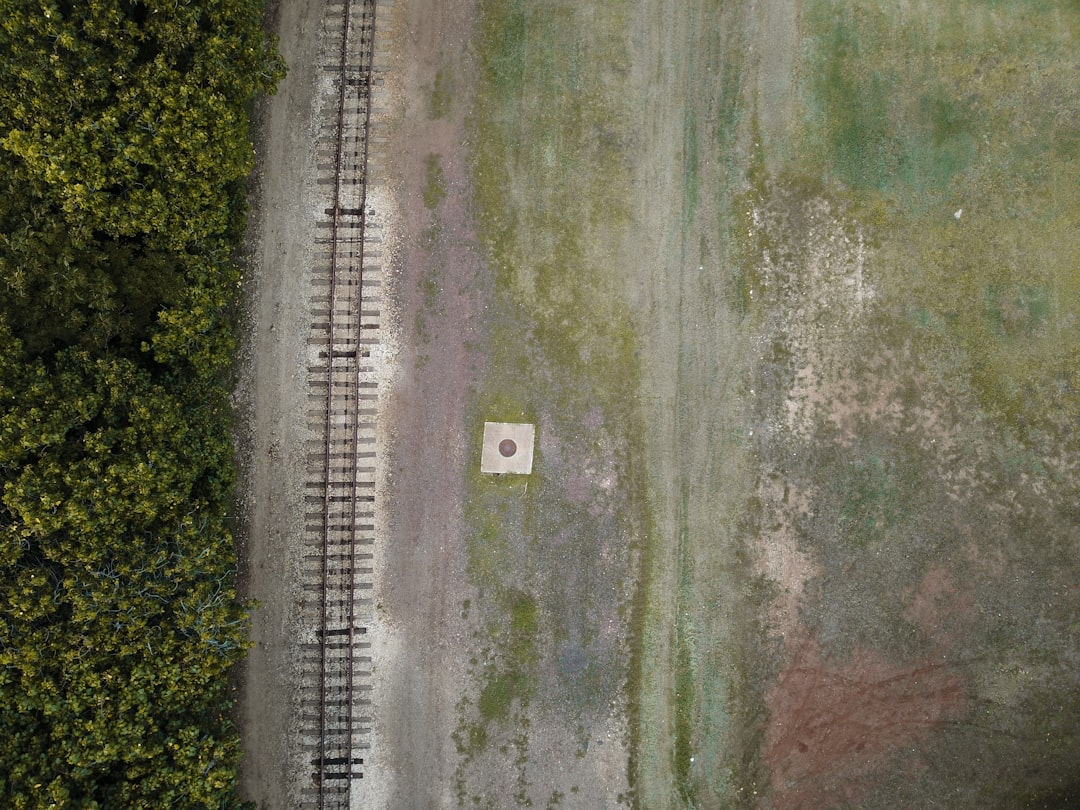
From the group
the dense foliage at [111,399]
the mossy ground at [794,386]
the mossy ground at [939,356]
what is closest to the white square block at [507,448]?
the mossy ground at [794,386]

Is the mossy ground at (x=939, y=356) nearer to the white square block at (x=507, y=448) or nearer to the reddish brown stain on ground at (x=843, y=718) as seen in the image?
the reddish brown stain on ground at (x=843, y=718)

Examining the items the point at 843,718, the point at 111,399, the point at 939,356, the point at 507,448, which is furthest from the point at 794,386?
the point at 111,399

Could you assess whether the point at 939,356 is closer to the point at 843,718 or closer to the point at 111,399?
the point at 843,718

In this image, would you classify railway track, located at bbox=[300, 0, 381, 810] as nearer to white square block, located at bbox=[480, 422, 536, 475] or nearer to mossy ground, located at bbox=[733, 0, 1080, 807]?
white square block, located at bbox=[480, 422, 536, 475]

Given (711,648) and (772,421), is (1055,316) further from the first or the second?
(711,648)

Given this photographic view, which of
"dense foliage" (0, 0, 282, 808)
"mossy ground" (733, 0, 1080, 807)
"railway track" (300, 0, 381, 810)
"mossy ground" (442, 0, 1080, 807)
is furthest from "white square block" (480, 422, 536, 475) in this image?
"dense foliage" (0, 0, 282, 808)
